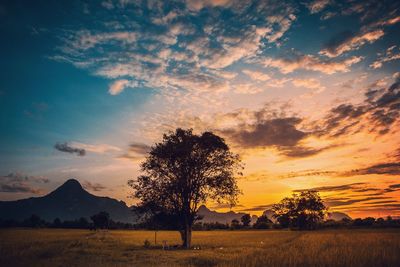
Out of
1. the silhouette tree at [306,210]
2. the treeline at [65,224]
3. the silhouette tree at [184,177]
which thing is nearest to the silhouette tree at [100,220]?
the treeline at [65,224]

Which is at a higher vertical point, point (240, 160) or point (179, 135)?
point (179, 135)

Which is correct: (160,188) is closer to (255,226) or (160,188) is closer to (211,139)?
(211,139)

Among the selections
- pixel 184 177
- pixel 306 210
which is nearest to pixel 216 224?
pixel 306 210

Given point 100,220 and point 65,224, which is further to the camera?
point 65,224

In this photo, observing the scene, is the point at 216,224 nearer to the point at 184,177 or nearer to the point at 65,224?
the point at 65,224

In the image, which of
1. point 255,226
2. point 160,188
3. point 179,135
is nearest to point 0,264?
point 160,188

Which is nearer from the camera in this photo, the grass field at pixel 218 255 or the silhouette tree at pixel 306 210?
the grass field at pixel 218 255

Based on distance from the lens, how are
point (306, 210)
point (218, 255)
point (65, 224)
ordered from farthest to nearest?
1. point (65, 224)
2. point (306, 210)
3. point (218, 255)

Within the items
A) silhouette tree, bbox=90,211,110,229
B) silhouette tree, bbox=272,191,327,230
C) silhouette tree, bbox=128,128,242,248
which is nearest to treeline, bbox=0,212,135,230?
silhouette tree, bbox=90,211,110,229

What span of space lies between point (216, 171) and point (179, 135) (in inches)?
278

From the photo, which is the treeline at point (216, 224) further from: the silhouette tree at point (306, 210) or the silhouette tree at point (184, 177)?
the silhouette tree at point (184, 177)

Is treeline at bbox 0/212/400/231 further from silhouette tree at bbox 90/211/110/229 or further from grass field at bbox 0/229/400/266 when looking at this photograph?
grass field at bbox 0/229/400/266

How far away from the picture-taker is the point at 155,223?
144 feet

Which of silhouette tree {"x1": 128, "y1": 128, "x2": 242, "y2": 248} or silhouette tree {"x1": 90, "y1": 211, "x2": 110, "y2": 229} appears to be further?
silhouette tree {"x1": 90, "y1": 211, "x2": 110, "y2": 229}
